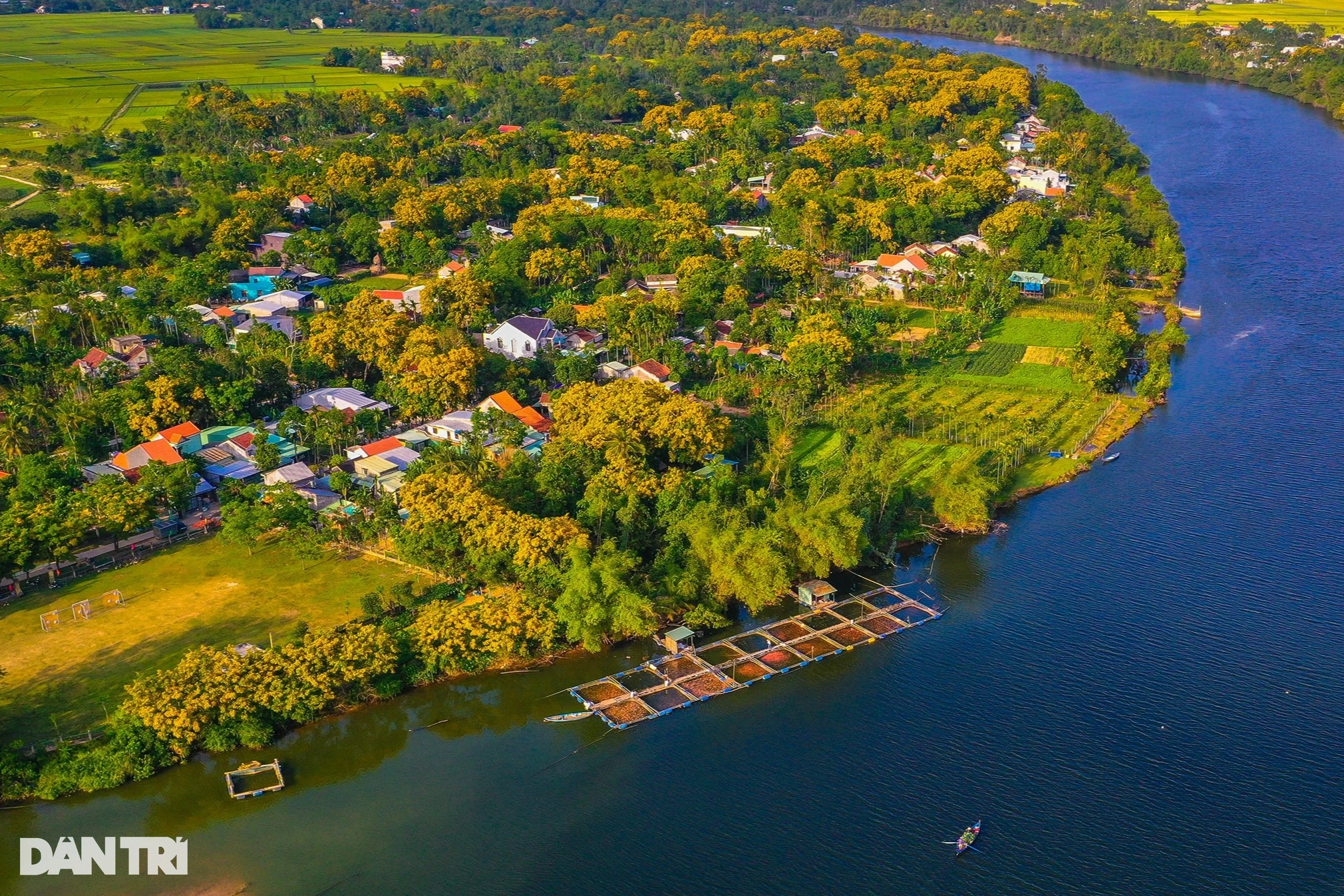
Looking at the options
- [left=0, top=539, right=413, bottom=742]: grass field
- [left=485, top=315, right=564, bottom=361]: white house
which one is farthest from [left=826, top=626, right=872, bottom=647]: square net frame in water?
[left=485, top=315, right=564, bottom=361]: white house

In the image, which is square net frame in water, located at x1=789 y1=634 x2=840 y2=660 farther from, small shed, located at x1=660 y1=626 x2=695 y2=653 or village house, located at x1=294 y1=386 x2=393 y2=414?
village house, located at x1=294 y1=386 x2=393 y2=414

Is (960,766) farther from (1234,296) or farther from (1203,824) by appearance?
(1234,296)

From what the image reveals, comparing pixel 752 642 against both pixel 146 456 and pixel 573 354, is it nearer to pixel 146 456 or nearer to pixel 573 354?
pixel 573 354

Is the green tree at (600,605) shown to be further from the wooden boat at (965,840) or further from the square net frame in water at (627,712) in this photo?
the wooden boat at (965,840)

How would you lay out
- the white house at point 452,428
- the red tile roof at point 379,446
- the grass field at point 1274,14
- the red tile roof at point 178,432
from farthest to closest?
the grass field at point 1274,14, the white house at point 452,428, the red tile roof at point 178,432, the red tile roof at point 379,446

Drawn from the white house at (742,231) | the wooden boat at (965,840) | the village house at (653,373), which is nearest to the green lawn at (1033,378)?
the village house at (653,373)

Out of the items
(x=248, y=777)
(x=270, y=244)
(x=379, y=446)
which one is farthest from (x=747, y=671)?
(x=270, y=244)
